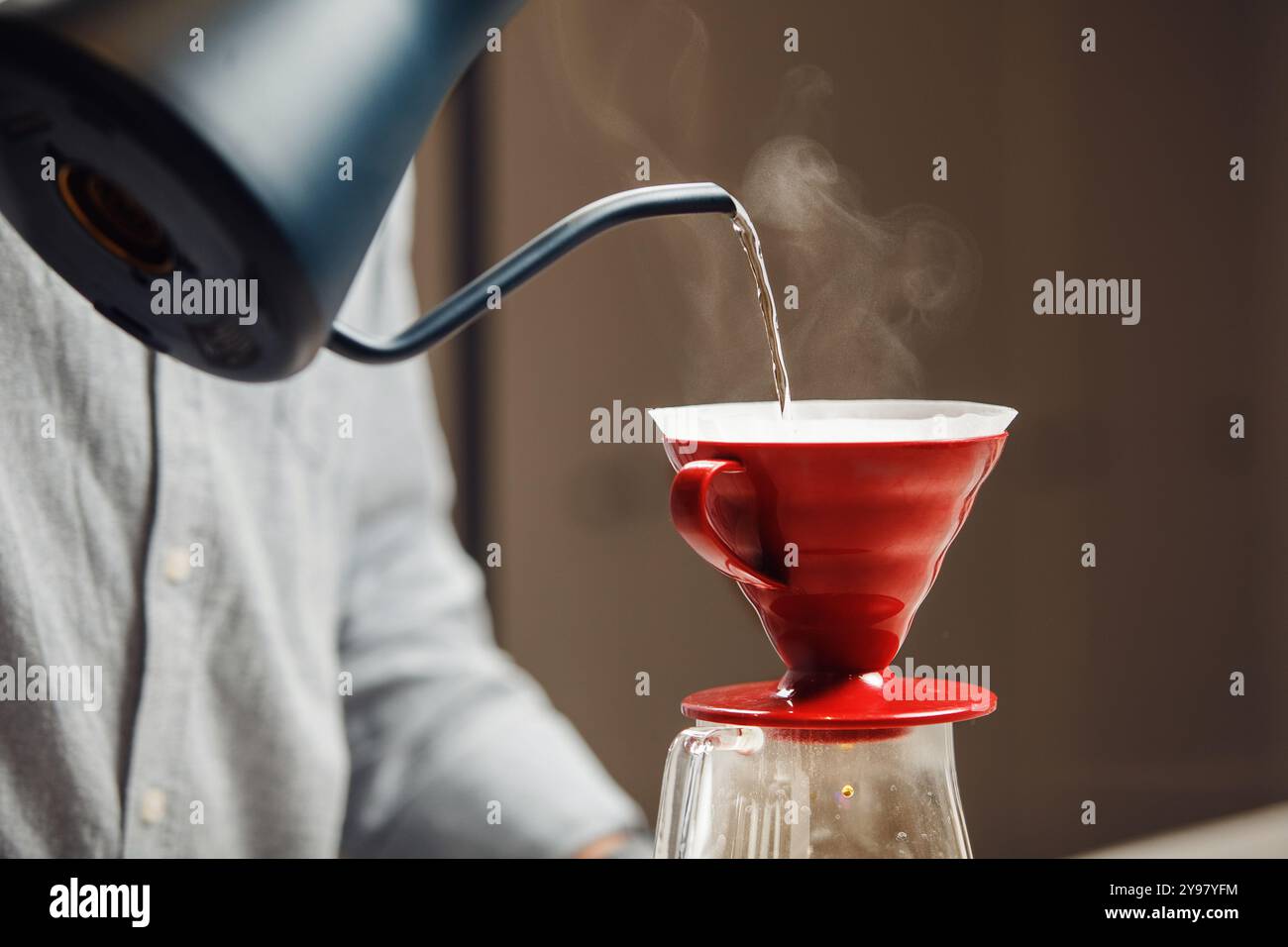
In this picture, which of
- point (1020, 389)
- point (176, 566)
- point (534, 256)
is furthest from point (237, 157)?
point (1020, 389)

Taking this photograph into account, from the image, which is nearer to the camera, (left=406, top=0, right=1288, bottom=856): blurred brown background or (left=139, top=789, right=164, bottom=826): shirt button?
(left=139, top=789, right=164, bottom=826): shirt button

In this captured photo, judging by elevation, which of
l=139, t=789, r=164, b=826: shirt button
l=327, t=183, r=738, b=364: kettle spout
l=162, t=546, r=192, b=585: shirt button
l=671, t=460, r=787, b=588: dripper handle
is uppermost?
l=327, t=183, r=738, b=364: kettle spout

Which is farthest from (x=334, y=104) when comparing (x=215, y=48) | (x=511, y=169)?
(x=511, y=169)

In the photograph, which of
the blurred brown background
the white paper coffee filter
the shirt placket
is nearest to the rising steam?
the white paper coffee filter

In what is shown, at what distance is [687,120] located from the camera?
551mm

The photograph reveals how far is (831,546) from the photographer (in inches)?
14.8

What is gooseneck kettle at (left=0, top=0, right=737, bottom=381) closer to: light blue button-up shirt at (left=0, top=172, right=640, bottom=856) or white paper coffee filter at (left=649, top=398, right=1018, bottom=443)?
white paper coffee filter at (left=649, top=398, right=1018, bottom=443)

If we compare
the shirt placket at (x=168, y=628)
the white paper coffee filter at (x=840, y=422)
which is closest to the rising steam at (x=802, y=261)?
the white paper coffee filter at (x=840, y=422)

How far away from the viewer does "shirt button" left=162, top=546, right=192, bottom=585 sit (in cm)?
66

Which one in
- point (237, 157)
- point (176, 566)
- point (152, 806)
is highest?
point (237, 157)

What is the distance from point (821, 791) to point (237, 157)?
0.26m

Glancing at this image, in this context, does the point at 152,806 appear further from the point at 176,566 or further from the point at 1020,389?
the point at 1020,389

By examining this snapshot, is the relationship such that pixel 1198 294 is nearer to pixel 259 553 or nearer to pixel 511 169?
pixel 511 169

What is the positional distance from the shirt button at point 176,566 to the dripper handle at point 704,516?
0.39 meters
